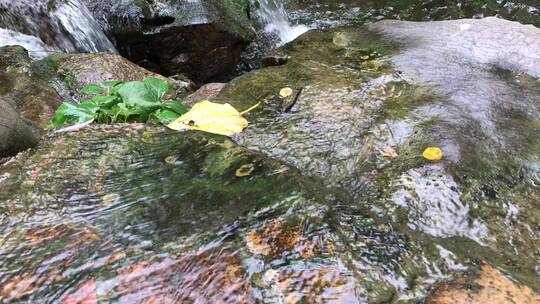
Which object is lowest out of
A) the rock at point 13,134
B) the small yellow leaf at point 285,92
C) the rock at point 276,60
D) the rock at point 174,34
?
the rock at point 174,34

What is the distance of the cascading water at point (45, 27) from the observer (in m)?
5.29

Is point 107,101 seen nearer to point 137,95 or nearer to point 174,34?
point 137,95

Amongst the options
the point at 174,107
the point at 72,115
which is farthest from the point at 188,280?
the point at 72,115

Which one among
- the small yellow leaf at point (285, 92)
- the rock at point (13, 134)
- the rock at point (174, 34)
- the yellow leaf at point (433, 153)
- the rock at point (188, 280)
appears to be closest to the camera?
the rock at point (188, 280)

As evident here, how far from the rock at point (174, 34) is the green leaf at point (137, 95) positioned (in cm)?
337

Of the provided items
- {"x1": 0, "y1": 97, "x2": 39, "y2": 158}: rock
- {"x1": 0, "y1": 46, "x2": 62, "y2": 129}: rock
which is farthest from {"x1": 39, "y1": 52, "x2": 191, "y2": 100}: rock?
{"x1": 0, "y1": 97, "x2": 39, "y2": 158}: rock

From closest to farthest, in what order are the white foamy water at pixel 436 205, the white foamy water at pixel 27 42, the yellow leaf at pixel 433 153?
the white foamy water at pixel 436 205 → the yellow leaf at pixel 433 153 → the white foamy water at pixel 27 42

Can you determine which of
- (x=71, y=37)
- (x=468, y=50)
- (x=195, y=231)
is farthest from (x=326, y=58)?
(x=71, y=37)

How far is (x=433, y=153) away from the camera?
2357 mm

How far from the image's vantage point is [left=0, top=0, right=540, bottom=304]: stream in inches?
61.5

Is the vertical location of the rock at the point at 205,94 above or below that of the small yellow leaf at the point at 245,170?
below

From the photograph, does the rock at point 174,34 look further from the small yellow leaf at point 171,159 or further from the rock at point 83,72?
the small yellow leaf at point 171,159

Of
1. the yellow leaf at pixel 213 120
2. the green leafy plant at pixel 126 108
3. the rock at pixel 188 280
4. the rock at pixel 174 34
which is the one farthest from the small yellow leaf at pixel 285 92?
the rock at pixel 174 34

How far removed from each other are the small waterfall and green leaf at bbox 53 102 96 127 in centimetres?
496
